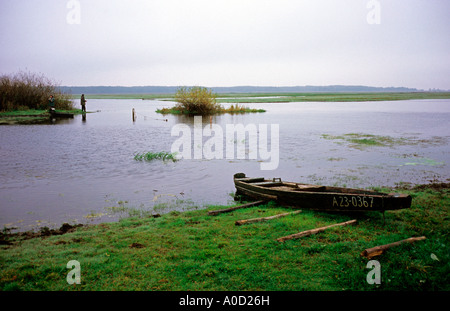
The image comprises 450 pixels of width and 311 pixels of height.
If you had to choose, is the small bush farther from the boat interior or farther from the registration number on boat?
the registration number on boat

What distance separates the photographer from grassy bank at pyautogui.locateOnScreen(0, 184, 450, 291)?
6.16 m

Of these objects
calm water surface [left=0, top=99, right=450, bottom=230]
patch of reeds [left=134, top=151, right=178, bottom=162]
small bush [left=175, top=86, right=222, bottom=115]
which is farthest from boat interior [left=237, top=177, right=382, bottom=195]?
small bush [left=175, top=86, right=222, bottom=115]

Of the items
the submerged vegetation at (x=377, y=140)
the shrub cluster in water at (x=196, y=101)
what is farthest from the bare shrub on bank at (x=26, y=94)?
the submerged vegetation at (x=377, y=140)

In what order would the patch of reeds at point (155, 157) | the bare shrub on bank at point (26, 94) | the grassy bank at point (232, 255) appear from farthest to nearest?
the bare shrub on bank at point (26, 94), the patch of reeds at point (155, 157), the grassy bank at point (232, 255)

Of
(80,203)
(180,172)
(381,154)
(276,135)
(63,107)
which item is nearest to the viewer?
(80,203)

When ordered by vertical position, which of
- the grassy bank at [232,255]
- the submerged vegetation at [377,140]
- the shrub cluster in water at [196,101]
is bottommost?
the grassy bank at [232,255]

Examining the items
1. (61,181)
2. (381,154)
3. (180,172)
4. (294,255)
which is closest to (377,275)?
(294,255)

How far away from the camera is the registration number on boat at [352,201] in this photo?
9.06m

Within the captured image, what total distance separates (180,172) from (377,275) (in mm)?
12706

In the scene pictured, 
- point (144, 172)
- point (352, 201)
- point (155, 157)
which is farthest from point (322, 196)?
point (155, 157)

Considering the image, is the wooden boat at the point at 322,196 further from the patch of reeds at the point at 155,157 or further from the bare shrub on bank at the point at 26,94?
the bare shrub on bank at the point at 26,94

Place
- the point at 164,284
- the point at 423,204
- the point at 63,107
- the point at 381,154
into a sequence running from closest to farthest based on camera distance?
1. the point at 164,284
2. the point at 423,204
3. the point at 381,154
4. the point at 63,107

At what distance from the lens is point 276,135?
31.9 m

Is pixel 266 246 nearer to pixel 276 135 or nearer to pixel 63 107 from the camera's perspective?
pixel 276 135
